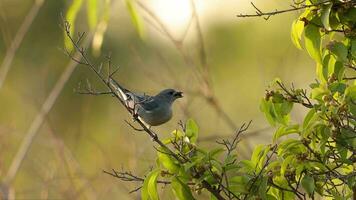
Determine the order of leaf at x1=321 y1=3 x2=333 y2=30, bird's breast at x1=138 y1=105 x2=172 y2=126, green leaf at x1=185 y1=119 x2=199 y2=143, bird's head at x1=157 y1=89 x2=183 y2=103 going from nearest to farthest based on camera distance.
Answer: leaf at x1=321 y1=3 x2=333 y2=30 < green leaf at x1=185 y1=119 x2=199 y2=143 < bird's breast at x1=138 y1=105 x2=172 y2=126 < bird's head at x1=157 y1=89 x2=183 y2=103

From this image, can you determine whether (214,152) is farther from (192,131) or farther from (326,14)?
(326,14)

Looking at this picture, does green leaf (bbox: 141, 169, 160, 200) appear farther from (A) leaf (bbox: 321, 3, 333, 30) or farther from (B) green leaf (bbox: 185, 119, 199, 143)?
(A) leaf (bbox: 321, 3, 333, 30)

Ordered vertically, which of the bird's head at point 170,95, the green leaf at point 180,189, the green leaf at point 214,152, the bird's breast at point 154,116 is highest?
the bird's head at point 170,95

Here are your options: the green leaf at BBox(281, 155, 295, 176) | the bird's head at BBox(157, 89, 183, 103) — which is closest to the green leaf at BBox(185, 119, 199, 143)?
the green leaf at BBox(281, 155, 295, 176)

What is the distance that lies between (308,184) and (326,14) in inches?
21.3

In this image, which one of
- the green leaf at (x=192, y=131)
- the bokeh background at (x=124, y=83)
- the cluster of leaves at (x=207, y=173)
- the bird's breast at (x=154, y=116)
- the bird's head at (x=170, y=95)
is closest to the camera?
the cluster of leaves at (x=207, y=173)

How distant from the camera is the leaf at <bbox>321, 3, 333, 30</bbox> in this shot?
2574 millimetres

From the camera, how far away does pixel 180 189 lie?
2.76 meters

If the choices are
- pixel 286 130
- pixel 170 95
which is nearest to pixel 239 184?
pixel 286 130

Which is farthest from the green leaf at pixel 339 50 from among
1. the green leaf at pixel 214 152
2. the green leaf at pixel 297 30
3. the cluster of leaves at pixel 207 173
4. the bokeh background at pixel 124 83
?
the bokeh background at pixel 124 83

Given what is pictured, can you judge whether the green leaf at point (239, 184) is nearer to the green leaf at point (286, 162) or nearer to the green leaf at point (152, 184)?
the green leaf at point (286, 162)

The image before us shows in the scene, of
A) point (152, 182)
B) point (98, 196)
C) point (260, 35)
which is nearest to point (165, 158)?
point (152, 182)

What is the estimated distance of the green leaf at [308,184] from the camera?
2.59 meters

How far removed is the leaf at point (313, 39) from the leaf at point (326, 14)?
0.08 meters
